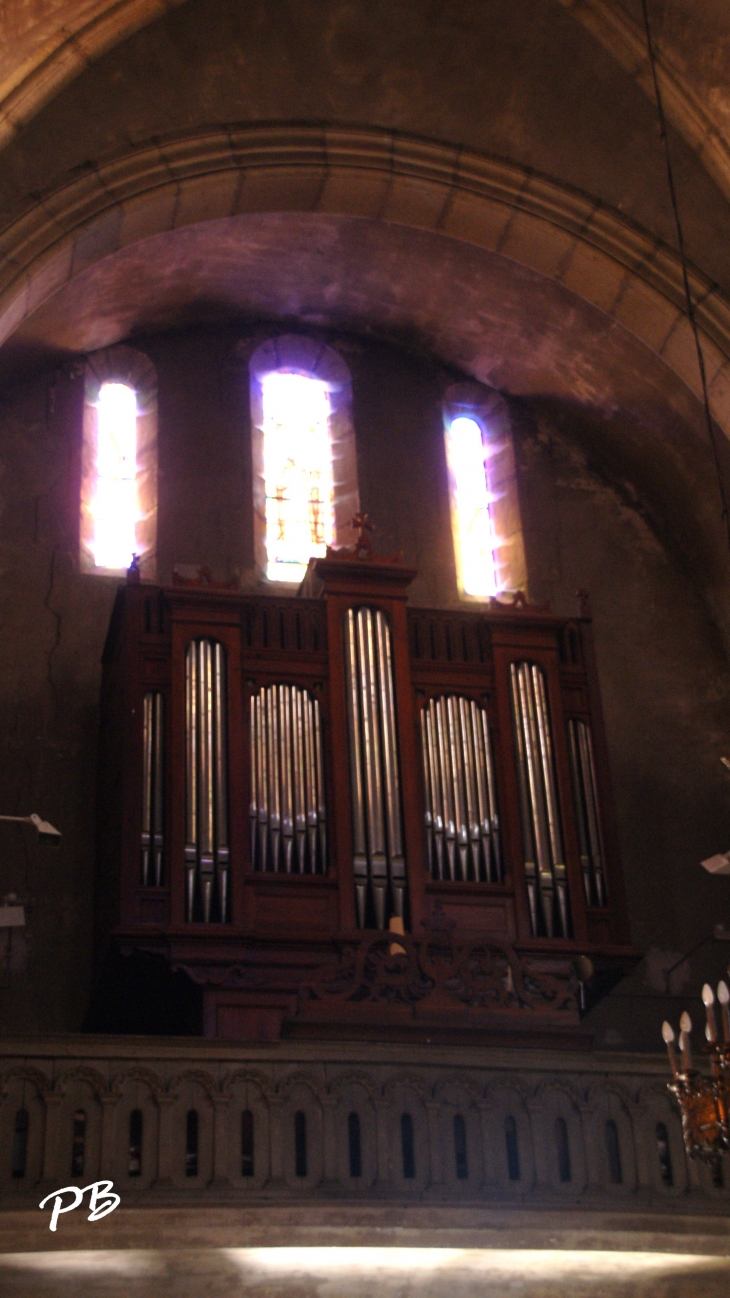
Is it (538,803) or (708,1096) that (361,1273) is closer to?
(708,1096)

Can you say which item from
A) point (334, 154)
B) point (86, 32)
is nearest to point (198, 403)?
point (334, 154)

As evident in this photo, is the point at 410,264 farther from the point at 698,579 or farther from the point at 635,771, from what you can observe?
the point at 635,771

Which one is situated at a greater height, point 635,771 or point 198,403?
point 198,403

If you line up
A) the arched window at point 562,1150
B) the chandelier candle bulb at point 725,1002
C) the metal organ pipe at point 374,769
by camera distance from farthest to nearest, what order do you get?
the metal organ pipe at point 374,769, the arched window at point 562,1150, the chandelier candle bulb at point 725,1002

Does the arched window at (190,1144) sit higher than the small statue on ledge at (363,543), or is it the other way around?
the small statue on ledge at (363,543)

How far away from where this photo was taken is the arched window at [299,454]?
13.9 metres

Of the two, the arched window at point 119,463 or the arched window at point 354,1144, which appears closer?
the arched window at point 354,1144

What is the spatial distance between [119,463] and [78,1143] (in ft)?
20.3

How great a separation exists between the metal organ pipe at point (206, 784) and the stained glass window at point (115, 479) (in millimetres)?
1946

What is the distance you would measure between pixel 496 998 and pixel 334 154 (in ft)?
18.7

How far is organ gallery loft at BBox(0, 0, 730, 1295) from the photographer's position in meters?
9.45

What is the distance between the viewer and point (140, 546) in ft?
44.2

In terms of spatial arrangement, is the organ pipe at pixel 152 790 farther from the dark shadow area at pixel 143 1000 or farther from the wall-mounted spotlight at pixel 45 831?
the wall-mounted spotlight at pixel 45 831

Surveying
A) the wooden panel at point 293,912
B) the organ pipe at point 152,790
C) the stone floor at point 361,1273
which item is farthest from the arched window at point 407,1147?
the organ pipe at point 152,790
